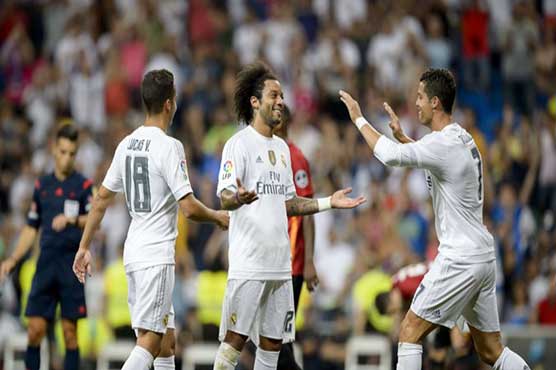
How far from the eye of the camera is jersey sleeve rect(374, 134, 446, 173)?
10281mm

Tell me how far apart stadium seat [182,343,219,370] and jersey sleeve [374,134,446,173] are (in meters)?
6.96

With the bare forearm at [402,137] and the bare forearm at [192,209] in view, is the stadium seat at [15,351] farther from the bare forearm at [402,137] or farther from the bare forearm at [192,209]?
the bare forearm at [402,137]

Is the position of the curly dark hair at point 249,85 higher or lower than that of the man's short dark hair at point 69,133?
higher

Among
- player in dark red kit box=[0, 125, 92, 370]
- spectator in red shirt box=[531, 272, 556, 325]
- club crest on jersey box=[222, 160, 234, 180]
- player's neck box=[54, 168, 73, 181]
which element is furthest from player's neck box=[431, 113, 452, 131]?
spectator in red shirt box=[531, 272, 556, 325]

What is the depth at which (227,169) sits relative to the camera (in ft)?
34.2

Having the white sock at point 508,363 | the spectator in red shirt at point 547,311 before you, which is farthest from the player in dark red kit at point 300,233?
the spectator in red shirt at point 547,311

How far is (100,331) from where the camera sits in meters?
17.9

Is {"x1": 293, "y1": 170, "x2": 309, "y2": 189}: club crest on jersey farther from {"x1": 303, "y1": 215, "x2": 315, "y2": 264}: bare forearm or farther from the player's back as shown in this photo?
the player's back

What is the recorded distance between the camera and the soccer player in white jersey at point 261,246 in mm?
10539

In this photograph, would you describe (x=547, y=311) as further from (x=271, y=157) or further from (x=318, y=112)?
(x=271, y=157)

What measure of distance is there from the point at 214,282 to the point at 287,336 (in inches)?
292

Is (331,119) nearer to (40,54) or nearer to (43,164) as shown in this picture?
(43,164)

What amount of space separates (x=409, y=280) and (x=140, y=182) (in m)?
3.75

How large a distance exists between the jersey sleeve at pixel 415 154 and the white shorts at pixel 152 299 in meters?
2.03
